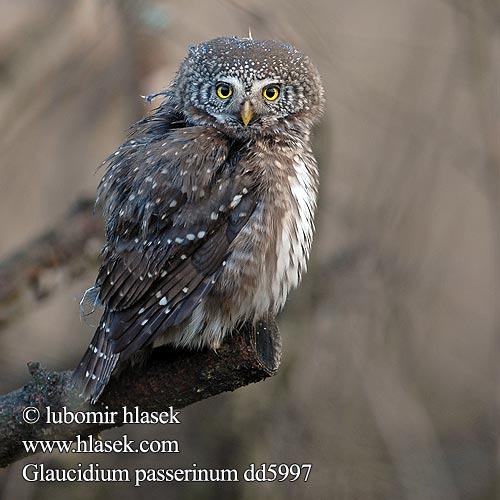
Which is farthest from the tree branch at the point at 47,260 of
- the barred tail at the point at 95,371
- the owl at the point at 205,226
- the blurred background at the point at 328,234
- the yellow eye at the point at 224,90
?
the barred tail at the point at 95,371

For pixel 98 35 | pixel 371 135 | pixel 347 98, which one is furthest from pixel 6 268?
pixel 371 135

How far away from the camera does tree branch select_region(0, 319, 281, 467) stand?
11.2 ft

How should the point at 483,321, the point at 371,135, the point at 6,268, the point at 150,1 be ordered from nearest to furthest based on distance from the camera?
the point at 6,268 → the point at 150,1 → the point at 371,135 → the point at 483,321

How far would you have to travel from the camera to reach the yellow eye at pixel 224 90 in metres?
4.01

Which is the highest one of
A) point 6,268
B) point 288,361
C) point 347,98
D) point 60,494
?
point 347,98

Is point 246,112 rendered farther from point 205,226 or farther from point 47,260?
point 47,260

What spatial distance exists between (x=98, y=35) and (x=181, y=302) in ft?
9.13

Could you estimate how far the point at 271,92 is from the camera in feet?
13.4

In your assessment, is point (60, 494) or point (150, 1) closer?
point (150, 1)

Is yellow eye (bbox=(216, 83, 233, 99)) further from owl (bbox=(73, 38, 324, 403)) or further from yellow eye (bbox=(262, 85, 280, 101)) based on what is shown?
yellow eye (bbox=(262, 85, 280, 101))

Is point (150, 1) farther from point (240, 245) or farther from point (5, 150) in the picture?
point (240, 245)

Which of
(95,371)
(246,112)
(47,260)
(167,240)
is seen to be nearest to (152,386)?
(95,371)

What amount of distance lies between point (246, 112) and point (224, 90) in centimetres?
21

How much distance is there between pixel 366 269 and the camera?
583 cm
